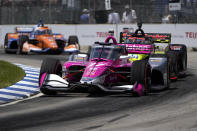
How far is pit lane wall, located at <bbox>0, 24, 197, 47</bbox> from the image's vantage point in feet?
85.4

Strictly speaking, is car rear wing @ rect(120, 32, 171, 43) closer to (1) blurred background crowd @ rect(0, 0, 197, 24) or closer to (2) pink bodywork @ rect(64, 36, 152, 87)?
(2) pink bodywork @ rect(64, 36, 152, 87)

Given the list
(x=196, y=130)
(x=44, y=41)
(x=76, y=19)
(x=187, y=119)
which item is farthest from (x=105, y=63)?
(x=76, y=19)

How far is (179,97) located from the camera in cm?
1127

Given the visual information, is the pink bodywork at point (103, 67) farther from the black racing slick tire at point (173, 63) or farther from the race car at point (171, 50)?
the race car at point (171, 50)

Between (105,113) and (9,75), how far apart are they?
6.64m

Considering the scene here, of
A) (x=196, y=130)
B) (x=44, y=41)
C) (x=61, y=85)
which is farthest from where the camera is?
(x=44, y=41)

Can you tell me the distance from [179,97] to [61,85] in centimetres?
292

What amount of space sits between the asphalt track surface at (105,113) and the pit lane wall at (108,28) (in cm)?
1393

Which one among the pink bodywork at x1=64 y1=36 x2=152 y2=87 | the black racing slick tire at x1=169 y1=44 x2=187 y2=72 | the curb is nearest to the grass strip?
the curb

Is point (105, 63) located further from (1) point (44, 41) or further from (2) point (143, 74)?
(1) point (44, 41)

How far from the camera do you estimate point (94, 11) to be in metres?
30.7

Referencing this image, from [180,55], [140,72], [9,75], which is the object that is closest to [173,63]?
[180,55]

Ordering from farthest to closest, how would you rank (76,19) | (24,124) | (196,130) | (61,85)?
(76,19) < (61,85) < (24,124) < (196,130)

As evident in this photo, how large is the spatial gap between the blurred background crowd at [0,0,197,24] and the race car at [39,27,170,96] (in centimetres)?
1383
